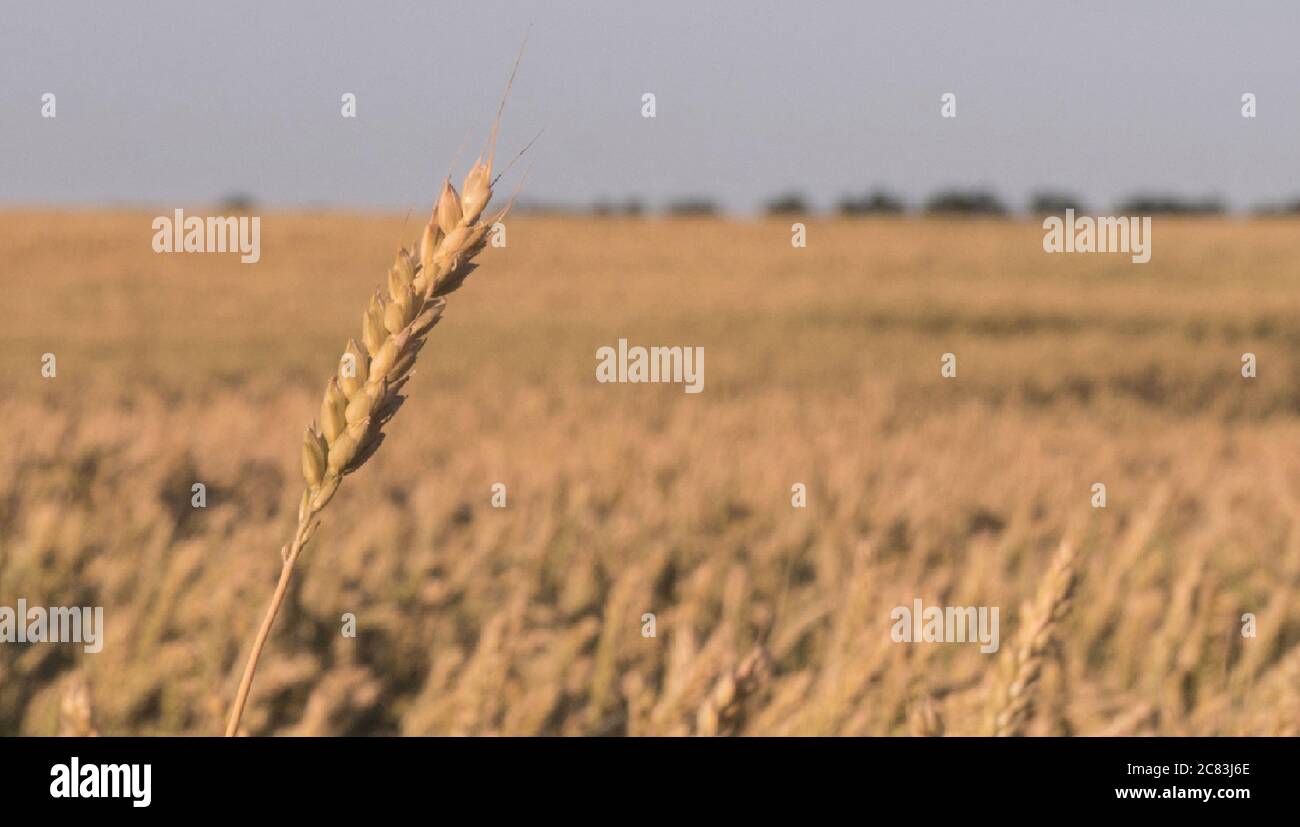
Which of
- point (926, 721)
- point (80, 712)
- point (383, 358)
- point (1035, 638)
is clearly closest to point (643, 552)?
point (926, 721)

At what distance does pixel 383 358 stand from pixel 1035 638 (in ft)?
2.43

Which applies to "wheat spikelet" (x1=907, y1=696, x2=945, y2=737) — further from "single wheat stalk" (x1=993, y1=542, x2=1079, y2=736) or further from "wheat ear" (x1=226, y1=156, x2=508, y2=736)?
"wheat ear" (x1=226, y1=156, x2=508, y2=736)

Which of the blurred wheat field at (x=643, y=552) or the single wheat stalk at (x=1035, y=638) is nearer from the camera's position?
the single wheat stalk at (x=1035, y=638)

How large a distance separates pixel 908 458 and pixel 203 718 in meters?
4.70

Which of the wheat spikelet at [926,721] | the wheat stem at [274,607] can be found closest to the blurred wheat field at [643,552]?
the wheat spikelet at [926,721]

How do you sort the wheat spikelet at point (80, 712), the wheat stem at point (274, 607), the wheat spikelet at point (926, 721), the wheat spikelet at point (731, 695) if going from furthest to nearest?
1. the wheat spikelet at point (926, 721)
2. the wheat spikelet at point (731, 695)
3. the wheat spikelet at point (80, 712)
4. the wheat stem at point (274, 607)

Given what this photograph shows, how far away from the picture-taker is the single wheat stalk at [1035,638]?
122 cm

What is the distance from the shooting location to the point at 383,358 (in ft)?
2.53

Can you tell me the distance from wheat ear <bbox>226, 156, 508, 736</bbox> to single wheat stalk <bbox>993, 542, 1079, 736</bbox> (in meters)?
0.69

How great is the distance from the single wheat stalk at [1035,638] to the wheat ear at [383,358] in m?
0.69

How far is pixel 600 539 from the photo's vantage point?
171 inches

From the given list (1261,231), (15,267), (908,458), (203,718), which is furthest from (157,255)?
(1261,231)
